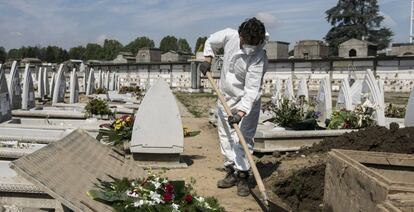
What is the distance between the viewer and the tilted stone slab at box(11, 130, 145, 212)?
10.6 ft

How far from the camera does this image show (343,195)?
3.84m

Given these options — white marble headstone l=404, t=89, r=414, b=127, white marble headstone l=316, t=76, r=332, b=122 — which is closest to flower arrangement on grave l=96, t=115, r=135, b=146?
white marble headstone l=316, t=76, r=332, b=122

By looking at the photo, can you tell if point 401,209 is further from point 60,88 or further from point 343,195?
point 60,88

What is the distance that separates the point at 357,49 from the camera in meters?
34.7

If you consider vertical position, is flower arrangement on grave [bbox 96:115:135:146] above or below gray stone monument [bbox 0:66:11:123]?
below

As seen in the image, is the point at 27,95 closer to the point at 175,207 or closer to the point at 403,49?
the point at 175,207

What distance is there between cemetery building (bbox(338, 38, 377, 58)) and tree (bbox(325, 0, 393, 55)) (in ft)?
83.7

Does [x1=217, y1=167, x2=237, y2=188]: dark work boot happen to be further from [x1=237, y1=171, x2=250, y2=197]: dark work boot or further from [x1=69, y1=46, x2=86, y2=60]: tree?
[x1=69, y1=46, x2=86, y2=60]: tree

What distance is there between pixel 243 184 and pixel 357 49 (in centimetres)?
3126

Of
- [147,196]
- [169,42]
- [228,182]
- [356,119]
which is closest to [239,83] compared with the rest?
[228,182]

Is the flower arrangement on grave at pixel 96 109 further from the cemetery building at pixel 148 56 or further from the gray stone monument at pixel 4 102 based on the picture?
the cemetery building at pixel 148 56

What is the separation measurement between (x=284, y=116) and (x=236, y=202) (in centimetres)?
412

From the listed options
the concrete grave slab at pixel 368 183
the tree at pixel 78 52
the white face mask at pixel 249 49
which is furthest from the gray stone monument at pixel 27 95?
the tree at pixel 78 52

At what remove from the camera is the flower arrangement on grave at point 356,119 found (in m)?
9.52
